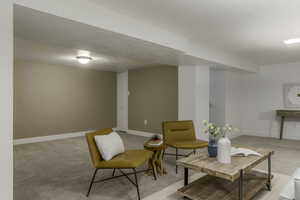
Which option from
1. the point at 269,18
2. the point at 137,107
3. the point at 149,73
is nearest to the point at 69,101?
the point at 137,107

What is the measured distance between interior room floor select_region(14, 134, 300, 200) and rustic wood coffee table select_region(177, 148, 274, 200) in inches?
20.1

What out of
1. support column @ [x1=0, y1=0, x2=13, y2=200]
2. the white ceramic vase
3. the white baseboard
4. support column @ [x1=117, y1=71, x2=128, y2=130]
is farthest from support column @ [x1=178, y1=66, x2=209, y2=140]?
support column @ [x1=0, y1=0, x2=13, y2=200]

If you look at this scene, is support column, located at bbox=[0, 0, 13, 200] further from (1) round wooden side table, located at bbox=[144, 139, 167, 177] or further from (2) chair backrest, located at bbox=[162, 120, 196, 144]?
(2) chair backrest, located at bbox=[162, 120, 196, 144]

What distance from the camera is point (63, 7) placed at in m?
1.96

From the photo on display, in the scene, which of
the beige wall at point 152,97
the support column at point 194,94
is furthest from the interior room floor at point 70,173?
the beige wall at point 152,97

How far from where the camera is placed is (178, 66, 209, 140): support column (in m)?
4.42

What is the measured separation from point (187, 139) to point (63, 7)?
109 inches

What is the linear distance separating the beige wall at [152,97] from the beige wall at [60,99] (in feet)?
3.02

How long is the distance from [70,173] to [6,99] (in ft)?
6.10

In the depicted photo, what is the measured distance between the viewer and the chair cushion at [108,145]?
7.86 ft

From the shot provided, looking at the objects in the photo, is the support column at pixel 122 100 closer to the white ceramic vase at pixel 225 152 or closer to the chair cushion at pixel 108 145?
the chair cushion at pixel 108 145

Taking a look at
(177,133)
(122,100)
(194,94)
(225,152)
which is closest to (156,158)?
(177,133)

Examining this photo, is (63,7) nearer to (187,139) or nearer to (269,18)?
(269,18)

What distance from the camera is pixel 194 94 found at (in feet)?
14.4
